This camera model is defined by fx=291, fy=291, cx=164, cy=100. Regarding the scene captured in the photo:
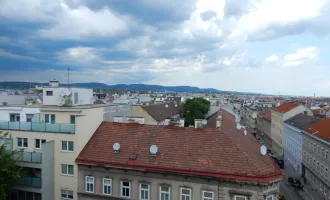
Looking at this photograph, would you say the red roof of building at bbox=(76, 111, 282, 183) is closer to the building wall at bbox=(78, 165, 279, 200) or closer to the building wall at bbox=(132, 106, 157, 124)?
the building wall at bbox=(78, 165, 279, 200)

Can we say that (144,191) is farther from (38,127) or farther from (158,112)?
(158,112)

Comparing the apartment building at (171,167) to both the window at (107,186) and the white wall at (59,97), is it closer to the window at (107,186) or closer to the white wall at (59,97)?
the window at (107,186)

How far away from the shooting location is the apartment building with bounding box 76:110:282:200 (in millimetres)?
21891

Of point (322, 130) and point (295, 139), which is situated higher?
point (322, 130)

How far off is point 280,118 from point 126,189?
215 ft

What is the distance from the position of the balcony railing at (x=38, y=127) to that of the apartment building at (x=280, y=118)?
64798 mm

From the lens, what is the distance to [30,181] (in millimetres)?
26656

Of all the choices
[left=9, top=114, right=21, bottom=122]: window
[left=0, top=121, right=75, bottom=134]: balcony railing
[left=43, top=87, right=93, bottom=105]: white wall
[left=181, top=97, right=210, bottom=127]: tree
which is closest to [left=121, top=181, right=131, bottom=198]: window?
[left=0, top=121, right=75, bottom=134]: balcony railing

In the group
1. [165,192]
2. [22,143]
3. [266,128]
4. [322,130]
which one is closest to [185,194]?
[165,192]

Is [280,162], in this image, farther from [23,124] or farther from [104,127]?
[23,124]

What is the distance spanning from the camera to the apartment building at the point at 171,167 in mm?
21891

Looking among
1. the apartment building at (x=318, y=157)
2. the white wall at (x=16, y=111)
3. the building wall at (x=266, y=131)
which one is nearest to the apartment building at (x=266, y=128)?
the building wall at (x=266, y=131)

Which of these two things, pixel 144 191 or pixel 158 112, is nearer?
pixel 144 191

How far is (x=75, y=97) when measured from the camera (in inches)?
1250
